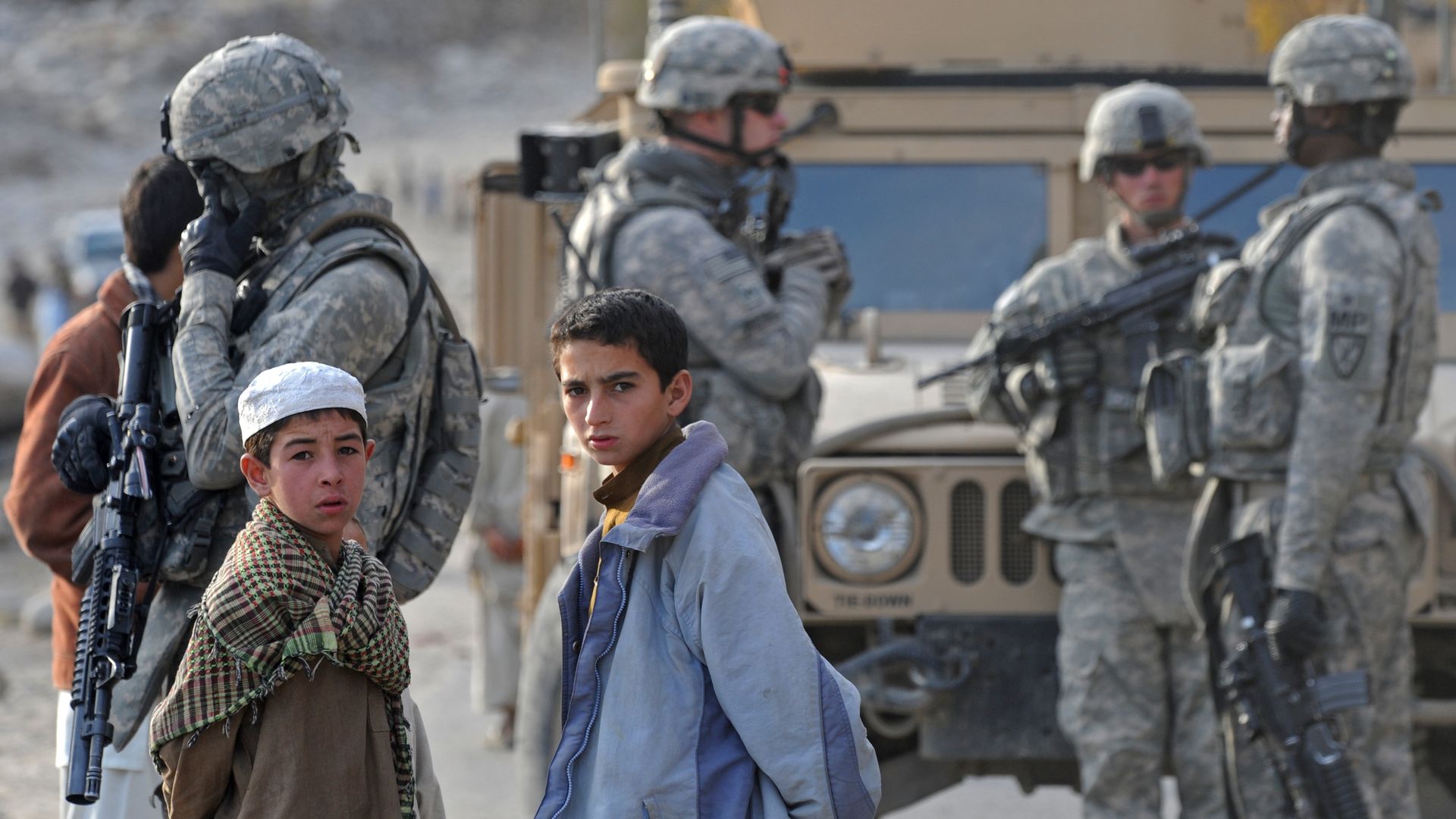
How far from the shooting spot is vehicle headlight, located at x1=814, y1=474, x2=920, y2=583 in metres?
4.90

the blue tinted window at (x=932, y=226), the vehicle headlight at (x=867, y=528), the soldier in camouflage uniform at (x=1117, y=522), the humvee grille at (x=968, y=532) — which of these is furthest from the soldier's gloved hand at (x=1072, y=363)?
the blue tinted window at (x=932, y=226)

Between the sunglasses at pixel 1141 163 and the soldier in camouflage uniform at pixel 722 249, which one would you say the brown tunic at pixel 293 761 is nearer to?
the soldier in camouflage uniform at pixel 722 249

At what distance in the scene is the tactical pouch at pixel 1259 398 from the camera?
4434 mm

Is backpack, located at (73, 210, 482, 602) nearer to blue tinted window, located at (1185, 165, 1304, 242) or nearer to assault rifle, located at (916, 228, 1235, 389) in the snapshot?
assault rifle, located at (916, 228, 1235, 389)

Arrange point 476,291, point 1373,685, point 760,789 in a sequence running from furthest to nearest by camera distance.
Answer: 1. point 476,291
2. point 1373,685
3. point 760,789

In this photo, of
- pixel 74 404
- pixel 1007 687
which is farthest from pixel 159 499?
pixel 1007 687

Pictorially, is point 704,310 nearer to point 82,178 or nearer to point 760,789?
point 760,789

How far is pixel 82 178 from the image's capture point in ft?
162

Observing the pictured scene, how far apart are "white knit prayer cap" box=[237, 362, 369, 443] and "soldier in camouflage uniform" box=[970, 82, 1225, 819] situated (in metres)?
2.45

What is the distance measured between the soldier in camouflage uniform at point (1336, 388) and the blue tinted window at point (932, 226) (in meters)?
1.09

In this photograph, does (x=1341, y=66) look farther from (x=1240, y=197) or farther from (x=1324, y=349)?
(x=1240, y=197)

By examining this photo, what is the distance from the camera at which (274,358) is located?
3.13 metres

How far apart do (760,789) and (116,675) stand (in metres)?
1.05

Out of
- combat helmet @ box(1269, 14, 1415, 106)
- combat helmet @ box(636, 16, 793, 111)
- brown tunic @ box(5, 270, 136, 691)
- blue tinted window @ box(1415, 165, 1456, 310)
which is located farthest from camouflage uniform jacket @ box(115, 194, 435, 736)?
blue tinted window @ box(1415, 165, 1456, 310)
